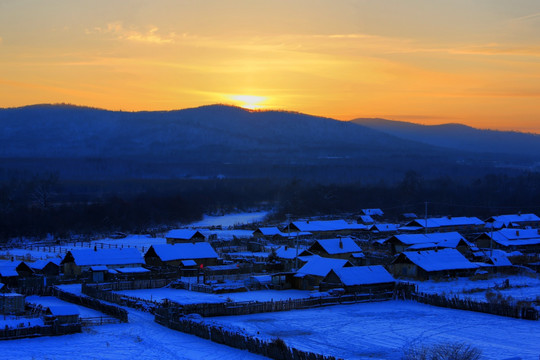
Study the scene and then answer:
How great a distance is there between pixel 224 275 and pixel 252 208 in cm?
6238

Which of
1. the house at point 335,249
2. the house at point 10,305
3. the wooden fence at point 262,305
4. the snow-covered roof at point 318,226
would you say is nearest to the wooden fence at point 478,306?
the wooden fence at point 262,305

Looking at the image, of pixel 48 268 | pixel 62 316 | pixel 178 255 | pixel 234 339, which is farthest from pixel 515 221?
pixel 62 316

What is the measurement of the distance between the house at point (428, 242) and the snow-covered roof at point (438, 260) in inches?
309

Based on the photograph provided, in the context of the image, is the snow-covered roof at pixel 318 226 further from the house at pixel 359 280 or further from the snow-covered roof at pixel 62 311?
the snow-covered roof at pixel 62 311

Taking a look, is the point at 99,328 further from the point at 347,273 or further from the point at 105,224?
the point at 105,224

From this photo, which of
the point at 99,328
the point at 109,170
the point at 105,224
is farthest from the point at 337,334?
the point at 109,170

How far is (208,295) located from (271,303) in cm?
487

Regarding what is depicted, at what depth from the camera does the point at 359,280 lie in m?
31.6

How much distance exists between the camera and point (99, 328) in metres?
24.4

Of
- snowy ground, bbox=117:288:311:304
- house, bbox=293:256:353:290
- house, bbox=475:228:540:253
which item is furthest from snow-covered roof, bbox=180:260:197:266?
house, bbox=475:228:540:253

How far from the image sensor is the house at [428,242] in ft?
154

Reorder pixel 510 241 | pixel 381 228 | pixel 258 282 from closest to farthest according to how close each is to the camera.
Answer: pixel 258 282
pixel 510 241
pixel 381 228

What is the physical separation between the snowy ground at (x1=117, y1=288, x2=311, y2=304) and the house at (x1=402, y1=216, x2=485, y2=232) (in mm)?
30899

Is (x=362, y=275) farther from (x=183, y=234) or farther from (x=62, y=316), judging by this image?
(x=183, y=234)
